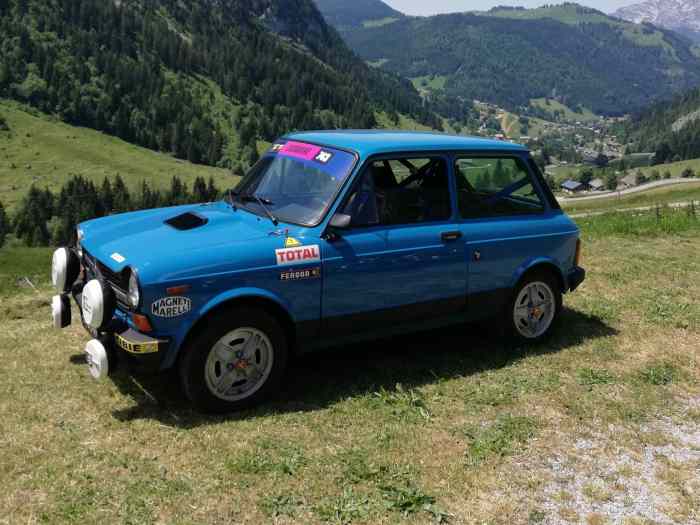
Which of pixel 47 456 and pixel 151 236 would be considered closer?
pixel 47 456

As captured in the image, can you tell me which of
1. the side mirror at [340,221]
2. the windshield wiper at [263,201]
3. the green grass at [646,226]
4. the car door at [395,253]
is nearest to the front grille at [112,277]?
the windshield wiper at [263,201]

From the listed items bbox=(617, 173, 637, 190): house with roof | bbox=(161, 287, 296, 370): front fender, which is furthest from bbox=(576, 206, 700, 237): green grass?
bbox=(617, 173, 637, 190): house with roof

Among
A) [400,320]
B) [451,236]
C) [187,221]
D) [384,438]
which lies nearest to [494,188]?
[451,236]

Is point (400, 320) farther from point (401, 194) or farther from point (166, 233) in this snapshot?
point (166, 233)

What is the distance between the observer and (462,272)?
753 cm

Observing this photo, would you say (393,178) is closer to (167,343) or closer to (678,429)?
(167,343)

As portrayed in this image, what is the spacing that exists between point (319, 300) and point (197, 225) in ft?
4.85

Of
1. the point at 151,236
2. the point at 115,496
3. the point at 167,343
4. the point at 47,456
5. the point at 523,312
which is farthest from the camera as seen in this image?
the point at 523,312

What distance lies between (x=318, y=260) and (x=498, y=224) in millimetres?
2562

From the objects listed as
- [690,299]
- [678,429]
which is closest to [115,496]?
[678,429]

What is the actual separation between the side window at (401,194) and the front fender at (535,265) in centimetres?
129

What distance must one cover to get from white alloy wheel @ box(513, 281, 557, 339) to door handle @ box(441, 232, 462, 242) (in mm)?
1410

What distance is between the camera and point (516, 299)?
8203 mm

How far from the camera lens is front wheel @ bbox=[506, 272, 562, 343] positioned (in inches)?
325
